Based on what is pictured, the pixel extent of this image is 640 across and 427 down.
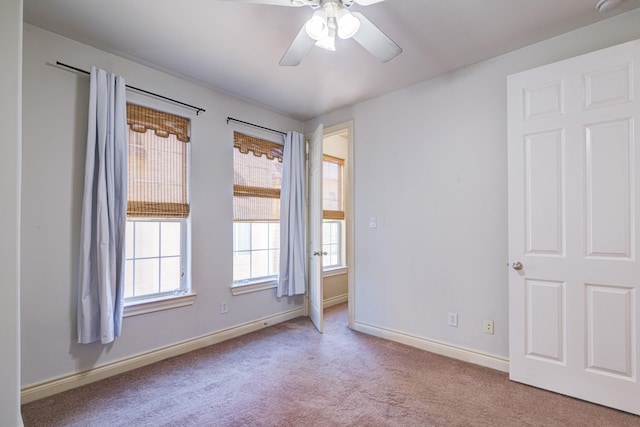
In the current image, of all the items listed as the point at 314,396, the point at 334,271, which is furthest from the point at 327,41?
the point at 334,271

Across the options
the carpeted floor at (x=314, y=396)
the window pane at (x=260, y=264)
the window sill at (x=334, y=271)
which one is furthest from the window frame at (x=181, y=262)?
the window sill at (x=334, y=271)

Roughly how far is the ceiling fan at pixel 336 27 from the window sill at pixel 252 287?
2.46 metres

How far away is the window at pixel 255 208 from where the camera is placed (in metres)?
3.52

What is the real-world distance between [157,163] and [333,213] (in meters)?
2.77

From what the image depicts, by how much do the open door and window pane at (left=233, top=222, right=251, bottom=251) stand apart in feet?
2.57

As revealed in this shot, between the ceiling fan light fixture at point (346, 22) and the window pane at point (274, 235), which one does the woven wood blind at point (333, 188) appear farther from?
the ceiling fan light fixture at point (346, 22)

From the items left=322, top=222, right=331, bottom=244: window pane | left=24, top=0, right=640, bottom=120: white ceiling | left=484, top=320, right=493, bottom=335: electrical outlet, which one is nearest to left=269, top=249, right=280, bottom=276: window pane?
left=322, top=222, right=331, bottom=244: window pane

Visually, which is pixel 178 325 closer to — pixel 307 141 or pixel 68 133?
pixel 68 133

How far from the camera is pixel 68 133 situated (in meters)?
2.35

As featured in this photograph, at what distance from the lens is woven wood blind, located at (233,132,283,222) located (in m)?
3.50

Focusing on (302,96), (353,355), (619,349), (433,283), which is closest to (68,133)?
(302,96)

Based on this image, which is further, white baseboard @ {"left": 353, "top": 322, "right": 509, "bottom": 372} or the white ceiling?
white baseboard @ {"left": 353, "top": 322, "right": 509, "bottom": 372}

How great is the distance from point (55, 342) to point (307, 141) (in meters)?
3.22

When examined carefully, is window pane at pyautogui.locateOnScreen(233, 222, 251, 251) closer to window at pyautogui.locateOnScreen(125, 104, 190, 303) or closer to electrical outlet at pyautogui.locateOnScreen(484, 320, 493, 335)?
window at pyautogui.locateOnScreen(125, 104, 190, 303)
